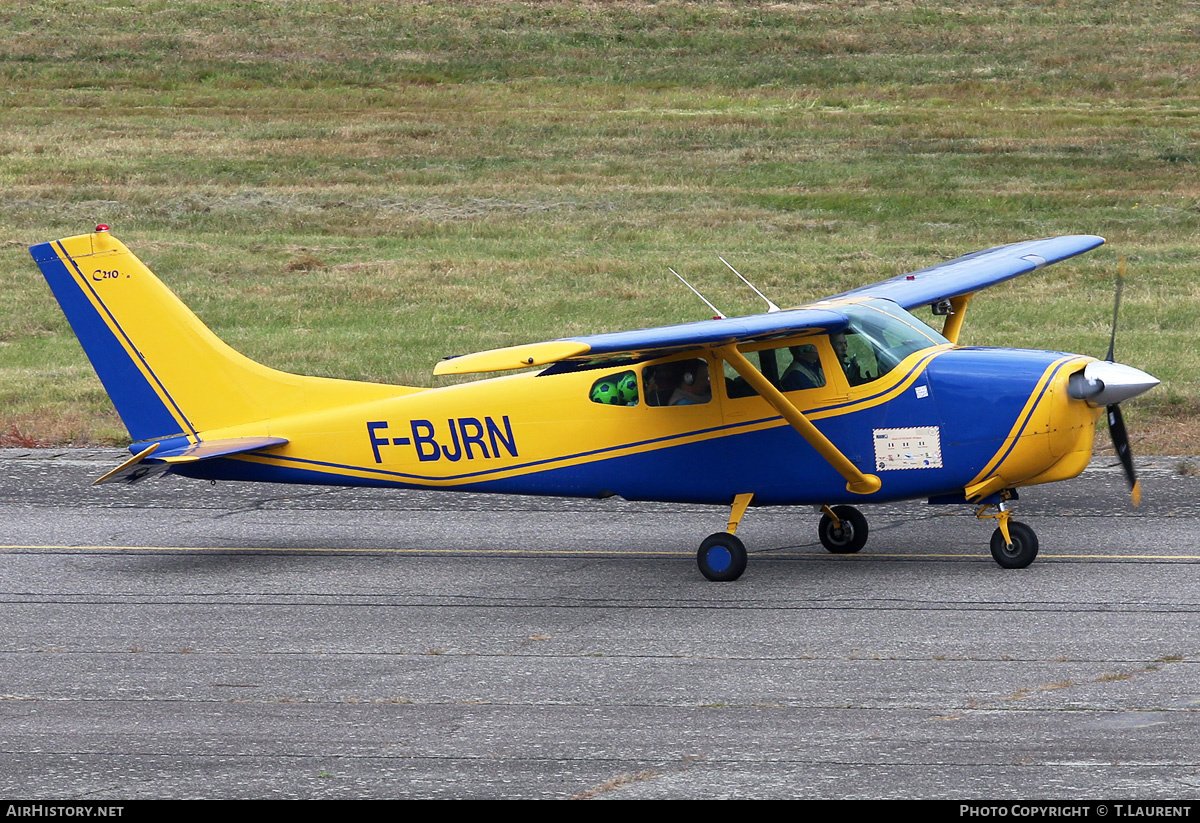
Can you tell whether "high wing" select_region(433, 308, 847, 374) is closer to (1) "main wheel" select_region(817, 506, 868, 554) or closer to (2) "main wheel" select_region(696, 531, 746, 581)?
(2) "main wheel" select_region(696, 531, 746, 581)

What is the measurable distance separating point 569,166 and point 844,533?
1139 inches

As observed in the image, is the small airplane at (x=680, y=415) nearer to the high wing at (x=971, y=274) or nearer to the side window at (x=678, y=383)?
the side window at (x=678, y=383)

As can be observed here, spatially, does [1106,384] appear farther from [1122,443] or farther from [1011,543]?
[1011,543]

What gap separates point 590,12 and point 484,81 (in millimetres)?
12536

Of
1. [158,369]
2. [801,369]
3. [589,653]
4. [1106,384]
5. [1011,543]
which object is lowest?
[1011,543]

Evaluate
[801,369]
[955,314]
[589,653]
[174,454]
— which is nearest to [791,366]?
[801,369]

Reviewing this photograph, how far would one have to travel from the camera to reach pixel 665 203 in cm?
3528

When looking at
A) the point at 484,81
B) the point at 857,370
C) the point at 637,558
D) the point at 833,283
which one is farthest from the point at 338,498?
the point at 484,81

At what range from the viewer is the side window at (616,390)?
1153 centimetres

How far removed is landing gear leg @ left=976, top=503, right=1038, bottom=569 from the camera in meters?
11.1

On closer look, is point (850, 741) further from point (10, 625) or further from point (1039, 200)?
point (1039, 200)

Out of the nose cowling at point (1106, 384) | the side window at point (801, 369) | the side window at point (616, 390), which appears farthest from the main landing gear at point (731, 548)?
the nose cowling at point (1106, 384)

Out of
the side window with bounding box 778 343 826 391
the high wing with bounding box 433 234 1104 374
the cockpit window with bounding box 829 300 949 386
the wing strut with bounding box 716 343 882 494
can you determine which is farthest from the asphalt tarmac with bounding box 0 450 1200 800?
the high wing with bounding box 433 234 1104 374

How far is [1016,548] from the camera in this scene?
1109 centimetres
